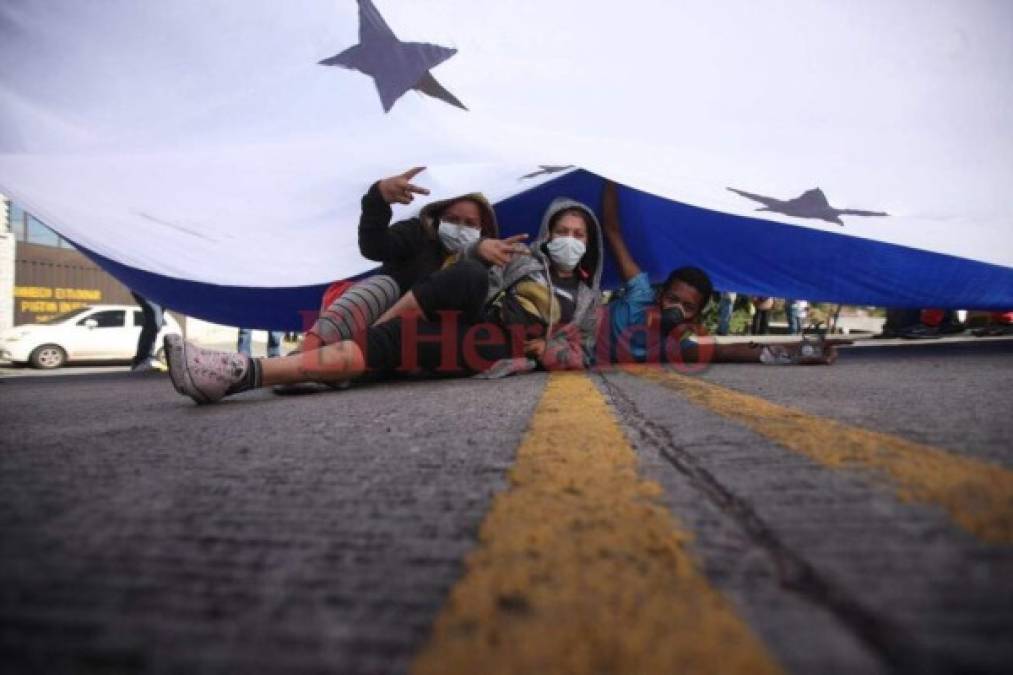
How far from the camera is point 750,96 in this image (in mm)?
2492

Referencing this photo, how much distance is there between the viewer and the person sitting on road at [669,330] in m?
3.06

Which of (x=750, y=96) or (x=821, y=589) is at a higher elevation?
(x=750, y=96)

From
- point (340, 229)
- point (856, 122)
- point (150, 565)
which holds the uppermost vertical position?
point (856, 122)

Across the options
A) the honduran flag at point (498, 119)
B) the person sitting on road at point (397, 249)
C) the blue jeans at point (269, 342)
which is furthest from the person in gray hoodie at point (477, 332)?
the blue jeans at point (269, 342)

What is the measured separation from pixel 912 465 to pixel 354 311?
2.00 m

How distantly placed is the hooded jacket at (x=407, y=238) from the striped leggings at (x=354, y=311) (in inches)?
7.7

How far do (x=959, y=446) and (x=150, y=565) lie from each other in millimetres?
1189

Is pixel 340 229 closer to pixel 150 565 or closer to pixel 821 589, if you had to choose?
pixel 150 565

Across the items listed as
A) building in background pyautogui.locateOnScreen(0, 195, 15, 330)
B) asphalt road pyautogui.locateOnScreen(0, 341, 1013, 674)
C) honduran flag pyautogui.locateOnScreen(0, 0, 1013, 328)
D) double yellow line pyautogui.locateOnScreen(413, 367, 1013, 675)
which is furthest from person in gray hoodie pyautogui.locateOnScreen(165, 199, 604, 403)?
building in background pyautogui.locateOnScreen(0, 195, 15, 330)

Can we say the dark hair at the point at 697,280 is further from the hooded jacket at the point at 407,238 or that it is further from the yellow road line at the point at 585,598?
the yellow road line at the point at 585,598

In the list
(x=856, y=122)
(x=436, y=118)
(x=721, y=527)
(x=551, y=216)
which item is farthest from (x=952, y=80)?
(x=721, y=527)

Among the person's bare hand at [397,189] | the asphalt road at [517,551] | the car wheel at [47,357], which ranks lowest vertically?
the car wheel at [47,357]

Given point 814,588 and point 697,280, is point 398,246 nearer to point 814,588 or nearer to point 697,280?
point 697,280

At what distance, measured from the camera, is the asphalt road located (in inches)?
13.6
